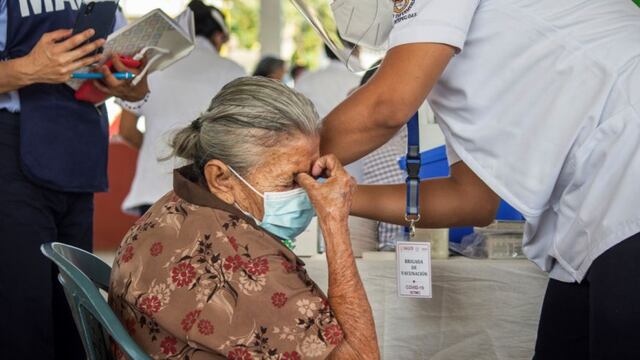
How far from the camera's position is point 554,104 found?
1719 millimetres

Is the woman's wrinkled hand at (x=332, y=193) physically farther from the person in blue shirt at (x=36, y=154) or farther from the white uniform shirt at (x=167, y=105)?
the white uniform shirt at (x=167, y=105)

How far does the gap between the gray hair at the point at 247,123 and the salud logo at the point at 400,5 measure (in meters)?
0.27

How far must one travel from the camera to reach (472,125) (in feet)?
5.96

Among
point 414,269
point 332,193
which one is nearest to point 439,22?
point 332,193

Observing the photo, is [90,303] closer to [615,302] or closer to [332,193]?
[332,193]

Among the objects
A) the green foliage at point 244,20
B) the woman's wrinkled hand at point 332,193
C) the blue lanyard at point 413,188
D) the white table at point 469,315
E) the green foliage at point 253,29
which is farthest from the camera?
the green foliage at point 244,20

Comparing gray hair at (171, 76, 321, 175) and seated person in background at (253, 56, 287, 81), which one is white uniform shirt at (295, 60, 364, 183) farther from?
gray hair at (171, 76, 321, 175)

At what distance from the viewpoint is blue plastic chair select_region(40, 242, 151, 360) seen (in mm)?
1566

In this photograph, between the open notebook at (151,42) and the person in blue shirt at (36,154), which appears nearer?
the person in blue shirt at (36,154)

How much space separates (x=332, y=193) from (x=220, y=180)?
0.24 metres

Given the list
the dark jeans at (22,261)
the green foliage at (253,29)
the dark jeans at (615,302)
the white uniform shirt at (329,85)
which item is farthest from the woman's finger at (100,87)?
the green foliage at (253,29)

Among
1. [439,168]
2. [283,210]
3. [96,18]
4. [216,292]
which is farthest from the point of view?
[439,168]

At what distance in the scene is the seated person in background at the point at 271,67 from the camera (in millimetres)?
7305

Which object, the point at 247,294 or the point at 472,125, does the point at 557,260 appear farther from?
the point at 247,294
